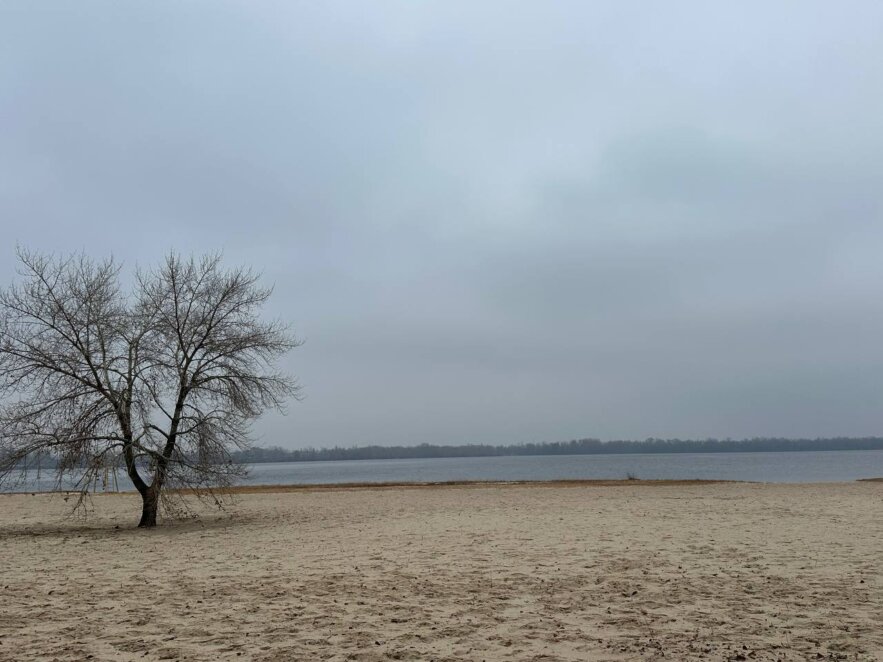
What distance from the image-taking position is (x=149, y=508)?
18.5m

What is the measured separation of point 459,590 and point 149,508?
12517mm

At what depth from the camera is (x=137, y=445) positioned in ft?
54.4

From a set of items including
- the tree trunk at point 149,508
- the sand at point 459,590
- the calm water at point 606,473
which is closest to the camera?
the sand at point 459,590

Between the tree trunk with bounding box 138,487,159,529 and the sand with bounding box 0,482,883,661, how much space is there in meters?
0.86

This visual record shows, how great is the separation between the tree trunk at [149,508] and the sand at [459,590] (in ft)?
2.82

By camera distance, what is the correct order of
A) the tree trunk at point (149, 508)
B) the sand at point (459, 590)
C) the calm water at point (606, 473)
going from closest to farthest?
1. the sand at point (459, 590)
2. the tree trunk at point (149, 508)
3. the calm water at point (606, 473)

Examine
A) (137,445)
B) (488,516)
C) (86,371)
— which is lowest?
(488,516)

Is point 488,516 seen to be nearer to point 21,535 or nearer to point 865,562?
point 865,562

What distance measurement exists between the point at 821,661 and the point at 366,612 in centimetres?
476

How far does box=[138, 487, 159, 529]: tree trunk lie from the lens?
60.0 feet

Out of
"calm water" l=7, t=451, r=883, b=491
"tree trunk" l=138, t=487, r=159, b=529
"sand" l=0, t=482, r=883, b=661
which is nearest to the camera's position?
"sand" l=0, t=482, r=883, b=661

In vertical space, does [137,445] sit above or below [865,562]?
above

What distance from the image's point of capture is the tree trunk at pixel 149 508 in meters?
18.3

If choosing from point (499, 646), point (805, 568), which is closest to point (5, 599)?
point (499, 646)
